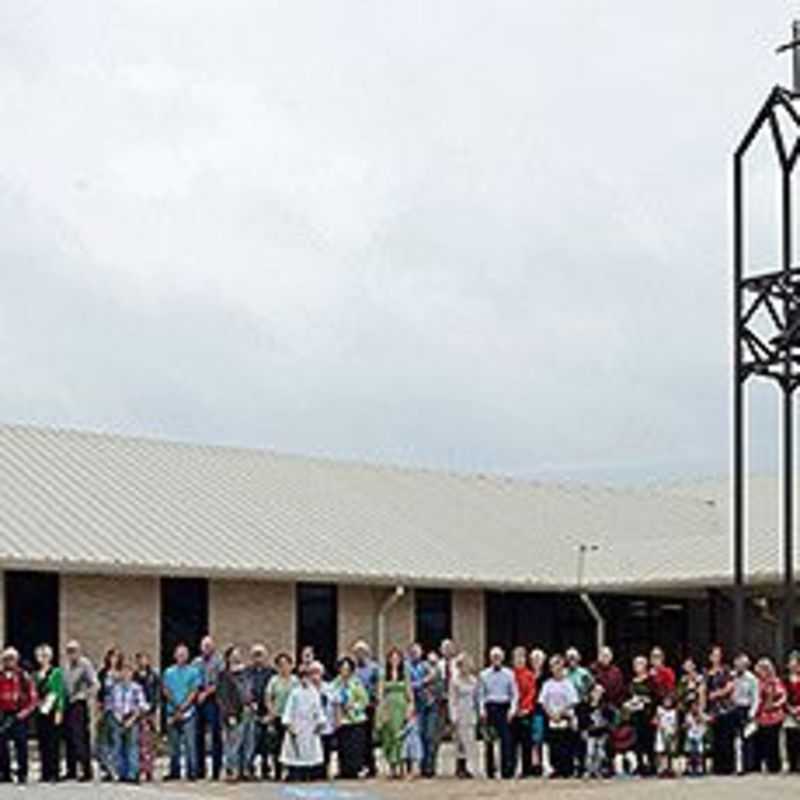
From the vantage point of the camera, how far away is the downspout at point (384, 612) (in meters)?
32.2

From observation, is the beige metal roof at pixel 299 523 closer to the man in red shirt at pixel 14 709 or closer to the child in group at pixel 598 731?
the man in red shirt at pixel 14 709

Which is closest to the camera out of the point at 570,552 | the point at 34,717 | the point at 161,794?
the point at 161,794

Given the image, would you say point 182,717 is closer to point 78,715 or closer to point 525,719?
point 78,715

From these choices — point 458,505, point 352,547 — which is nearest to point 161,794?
point 352,547

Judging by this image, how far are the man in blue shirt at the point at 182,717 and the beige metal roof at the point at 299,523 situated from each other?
16.0 feet

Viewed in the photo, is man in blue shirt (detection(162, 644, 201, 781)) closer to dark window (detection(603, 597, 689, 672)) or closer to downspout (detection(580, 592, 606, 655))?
downspout (detection(580, 592, 606, 655))

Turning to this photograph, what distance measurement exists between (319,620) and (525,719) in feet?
27.8

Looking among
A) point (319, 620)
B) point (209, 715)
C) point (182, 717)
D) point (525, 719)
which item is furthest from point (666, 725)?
point (319, 620)

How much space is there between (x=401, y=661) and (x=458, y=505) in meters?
13.8

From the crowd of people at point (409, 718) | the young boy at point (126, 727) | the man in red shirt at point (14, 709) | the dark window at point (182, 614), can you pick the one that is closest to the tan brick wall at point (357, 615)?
the dark window at point (182, 614)

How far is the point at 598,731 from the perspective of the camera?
2370cm

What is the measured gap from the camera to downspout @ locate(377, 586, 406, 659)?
106ft

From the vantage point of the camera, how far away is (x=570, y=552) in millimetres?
36312

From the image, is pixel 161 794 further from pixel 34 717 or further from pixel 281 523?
pixel 281 523
